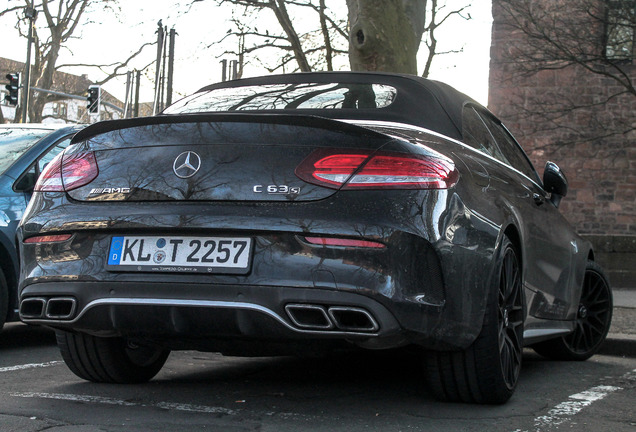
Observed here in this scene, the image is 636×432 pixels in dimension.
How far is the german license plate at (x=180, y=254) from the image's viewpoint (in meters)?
3.64

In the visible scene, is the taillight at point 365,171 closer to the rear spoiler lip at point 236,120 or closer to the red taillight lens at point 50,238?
the rear spoiler lip at point 236,120

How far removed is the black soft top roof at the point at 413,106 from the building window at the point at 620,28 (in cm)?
1477

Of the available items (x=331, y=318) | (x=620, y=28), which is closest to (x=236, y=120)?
(x=331, y=318)

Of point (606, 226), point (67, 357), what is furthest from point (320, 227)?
point (606, 226)

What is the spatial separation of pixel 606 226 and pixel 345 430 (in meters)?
21.1

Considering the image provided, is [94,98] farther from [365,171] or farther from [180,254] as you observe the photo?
[365,171]

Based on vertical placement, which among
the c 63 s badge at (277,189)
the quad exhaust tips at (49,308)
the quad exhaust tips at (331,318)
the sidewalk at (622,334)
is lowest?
the sidewalk at (622,334)

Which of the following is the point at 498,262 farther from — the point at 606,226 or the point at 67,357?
the point at 606,226

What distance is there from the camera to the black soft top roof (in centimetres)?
452

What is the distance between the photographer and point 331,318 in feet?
11.7

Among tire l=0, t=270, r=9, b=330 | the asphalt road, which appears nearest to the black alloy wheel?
the asphalt road

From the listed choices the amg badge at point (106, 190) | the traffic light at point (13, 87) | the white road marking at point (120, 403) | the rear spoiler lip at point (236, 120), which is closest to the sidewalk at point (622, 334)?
the white road marking at point (120, 403)

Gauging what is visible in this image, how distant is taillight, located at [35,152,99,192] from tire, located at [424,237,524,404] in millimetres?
1602

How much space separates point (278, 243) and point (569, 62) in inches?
716
